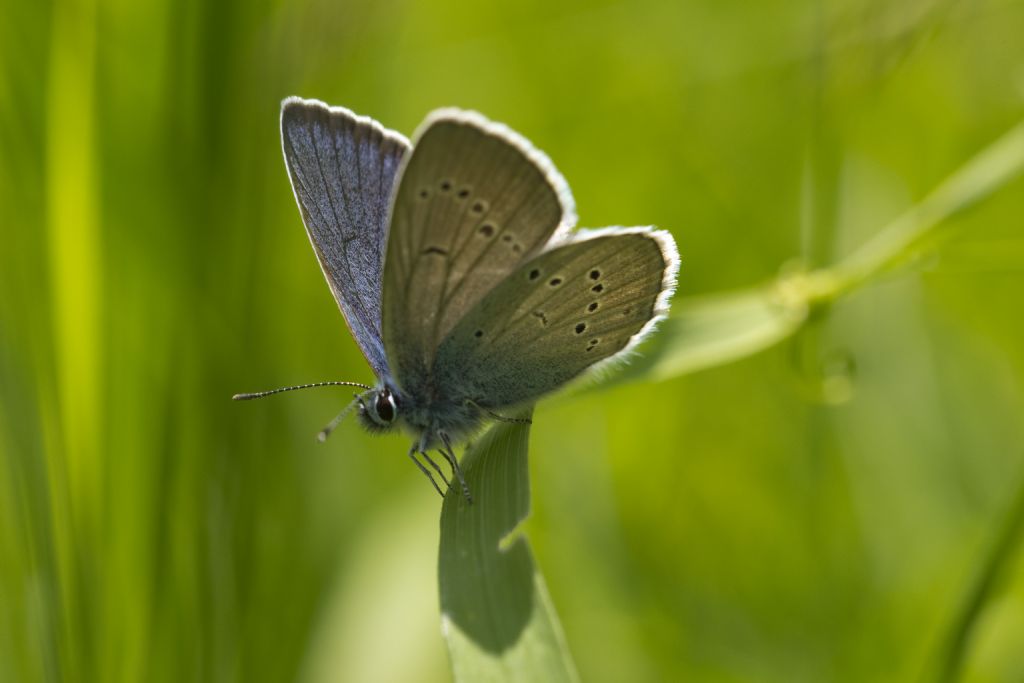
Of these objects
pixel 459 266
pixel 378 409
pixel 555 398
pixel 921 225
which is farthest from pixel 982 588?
pixel 378 409

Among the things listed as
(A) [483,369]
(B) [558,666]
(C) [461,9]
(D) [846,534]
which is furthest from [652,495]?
(C) [461,9]

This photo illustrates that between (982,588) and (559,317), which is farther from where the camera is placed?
(559,317)

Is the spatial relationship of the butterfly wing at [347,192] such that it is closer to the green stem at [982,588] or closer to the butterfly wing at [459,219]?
the butterfly wing at [459,219]

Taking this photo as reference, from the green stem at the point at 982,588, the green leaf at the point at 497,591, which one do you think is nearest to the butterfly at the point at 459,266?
the green leaf at the point at 497,591

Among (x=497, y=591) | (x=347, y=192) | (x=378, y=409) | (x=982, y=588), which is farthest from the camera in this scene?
(x=378, y=409)

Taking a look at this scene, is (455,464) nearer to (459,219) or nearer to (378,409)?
(378,409)

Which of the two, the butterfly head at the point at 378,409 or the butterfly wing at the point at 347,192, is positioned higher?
the butterfly wing at the point at 347,192

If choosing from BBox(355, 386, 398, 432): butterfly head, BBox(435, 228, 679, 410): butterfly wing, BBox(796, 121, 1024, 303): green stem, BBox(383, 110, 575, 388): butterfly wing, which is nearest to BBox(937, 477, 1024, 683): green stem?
BBox(796, 121, 1024, 303): green stem
